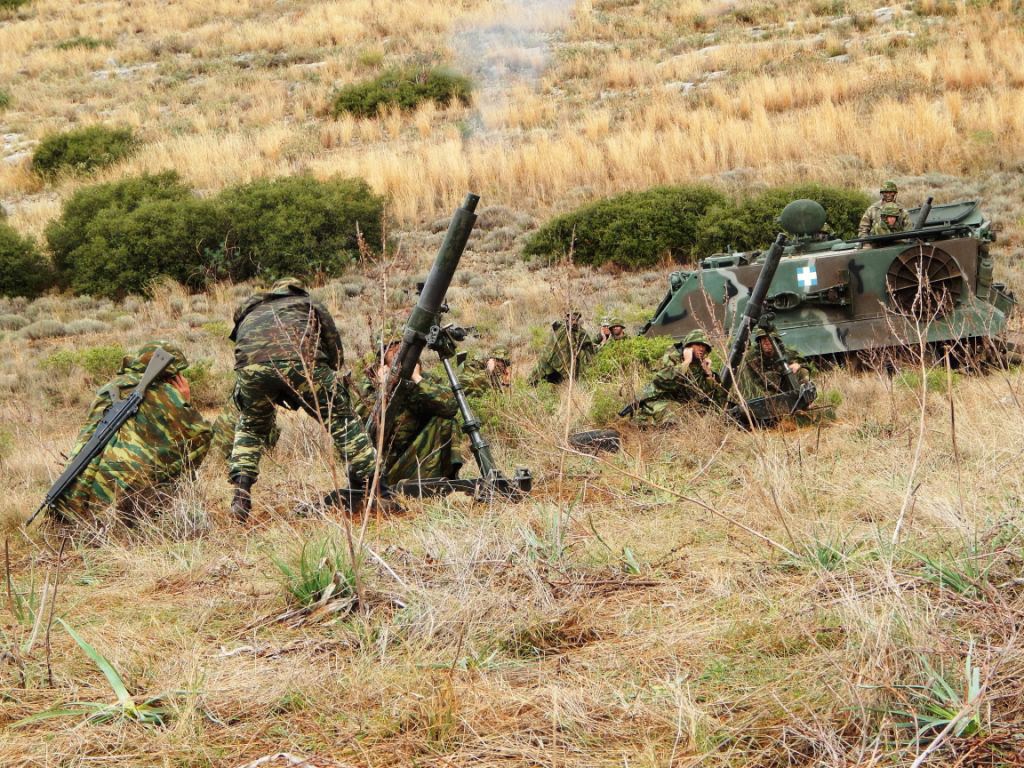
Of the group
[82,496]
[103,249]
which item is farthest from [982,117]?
[82,496]

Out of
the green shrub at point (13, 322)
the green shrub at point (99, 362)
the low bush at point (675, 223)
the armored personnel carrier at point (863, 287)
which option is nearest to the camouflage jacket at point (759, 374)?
the armored personnel carrier at point (863, 287)

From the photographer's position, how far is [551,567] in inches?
163

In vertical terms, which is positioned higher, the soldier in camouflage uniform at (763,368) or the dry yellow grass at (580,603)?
the dry yellow grass at (580,603)

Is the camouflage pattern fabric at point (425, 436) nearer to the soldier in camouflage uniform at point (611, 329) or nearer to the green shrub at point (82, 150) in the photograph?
the soldier in camouflage uniform at point (611, 329)

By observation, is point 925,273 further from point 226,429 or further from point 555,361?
point 226,429

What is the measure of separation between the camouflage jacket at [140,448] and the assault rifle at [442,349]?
0.92 meters

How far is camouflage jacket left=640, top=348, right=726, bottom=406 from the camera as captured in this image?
8.40 metres

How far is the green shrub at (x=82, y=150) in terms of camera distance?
22812 mm

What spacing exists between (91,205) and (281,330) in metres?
14.3

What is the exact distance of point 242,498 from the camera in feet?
19.8

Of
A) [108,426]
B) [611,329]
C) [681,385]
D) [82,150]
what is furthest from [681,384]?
[82,150]

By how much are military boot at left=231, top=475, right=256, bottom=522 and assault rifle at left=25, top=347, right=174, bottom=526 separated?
69 cm

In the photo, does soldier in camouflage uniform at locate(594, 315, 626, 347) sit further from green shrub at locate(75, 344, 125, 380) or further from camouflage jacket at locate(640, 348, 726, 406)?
green shrub at locate(75, 344, 125, 380)

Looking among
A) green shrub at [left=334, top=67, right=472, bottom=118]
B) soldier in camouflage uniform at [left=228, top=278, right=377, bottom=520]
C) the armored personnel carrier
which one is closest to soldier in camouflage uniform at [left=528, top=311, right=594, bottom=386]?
the armored personnel carrier
